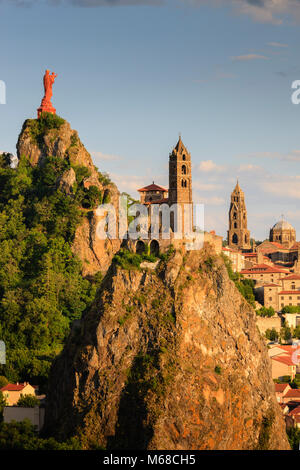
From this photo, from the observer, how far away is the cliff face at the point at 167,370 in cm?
6253

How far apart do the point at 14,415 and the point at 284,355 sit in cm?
2794

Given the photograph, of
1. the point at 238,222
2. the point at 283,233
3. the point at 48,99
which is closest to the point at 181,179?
the point at 48,99

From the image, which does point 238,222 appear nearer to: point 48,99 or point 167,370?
point 48,99

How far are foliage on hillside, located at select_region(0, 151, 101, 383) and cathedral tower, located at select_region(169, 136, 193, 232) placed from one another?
15.2 metres

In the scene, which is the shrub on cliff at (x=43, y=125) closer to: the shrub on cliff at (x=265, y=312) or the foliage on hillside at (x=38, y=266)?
the foliage on hillside at (x=38, y=266)

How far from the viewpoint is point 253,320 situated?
71938 mm

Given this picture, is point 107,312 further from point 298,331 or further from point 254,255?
point 254,255

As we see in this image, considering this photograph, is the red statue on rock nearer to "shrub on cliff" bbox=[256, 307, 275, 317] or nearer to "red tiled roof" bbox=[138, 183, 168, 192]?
"red tiled roof" bbox=[138, 183, 168, 192]

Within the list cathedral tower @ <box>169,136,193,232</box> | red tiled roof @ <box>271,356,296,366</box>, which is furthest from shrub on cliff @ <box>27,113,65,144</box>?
red tiled roof @ <box>271,356,296,366</box>

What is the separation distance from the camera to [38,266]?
273 feet

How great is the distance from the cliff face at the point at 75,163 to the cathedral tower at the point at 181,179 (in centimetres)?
1536

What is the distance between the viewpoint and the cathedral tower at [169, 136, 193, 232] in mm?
71375

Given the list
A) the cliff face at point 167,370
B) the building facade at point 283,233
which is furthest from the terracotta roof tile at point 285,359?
the building facade at point 283,233

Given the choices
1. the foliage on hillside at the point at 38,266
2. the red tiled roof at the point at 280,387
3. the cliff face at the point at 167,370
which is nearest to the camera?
the cliff face at the point at 167,370
